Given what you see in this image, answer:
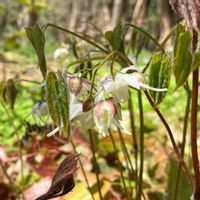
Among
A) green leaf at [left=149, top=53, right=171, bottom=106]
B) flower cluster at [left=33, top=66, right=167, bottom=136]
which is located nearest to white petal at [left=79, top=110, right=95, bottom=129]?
flower cluster at [left=33, top=66, right=167, bottom=136]

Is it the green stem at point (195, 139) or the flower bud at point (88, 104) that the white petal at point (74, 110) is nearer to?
the flower bud at point (88, 104)

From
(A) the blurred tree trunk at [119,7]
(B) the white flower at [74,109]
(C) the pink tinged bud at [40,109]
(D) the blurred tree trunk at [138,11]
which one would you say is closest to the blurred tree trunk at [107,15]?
(A) the blurred tree trunk at [119,7]

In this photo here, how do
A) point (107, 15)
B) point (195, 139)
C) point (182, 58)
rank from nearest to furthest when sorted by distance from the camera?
1. point (182, 58)
2. point (195, 139)
3. point (107, 15)

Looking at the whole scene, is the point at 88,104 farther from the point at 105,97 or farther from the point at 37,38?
the point at 37,38

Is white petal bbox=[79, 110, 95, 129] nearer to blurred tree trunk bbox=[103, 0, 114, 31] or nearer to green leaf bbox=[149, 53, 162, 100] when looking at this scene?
green leaf bbox=[149, 53, 162, 100]

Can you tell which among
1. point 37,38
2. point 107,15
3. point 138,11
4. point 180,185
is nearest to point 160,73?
point 37,38
